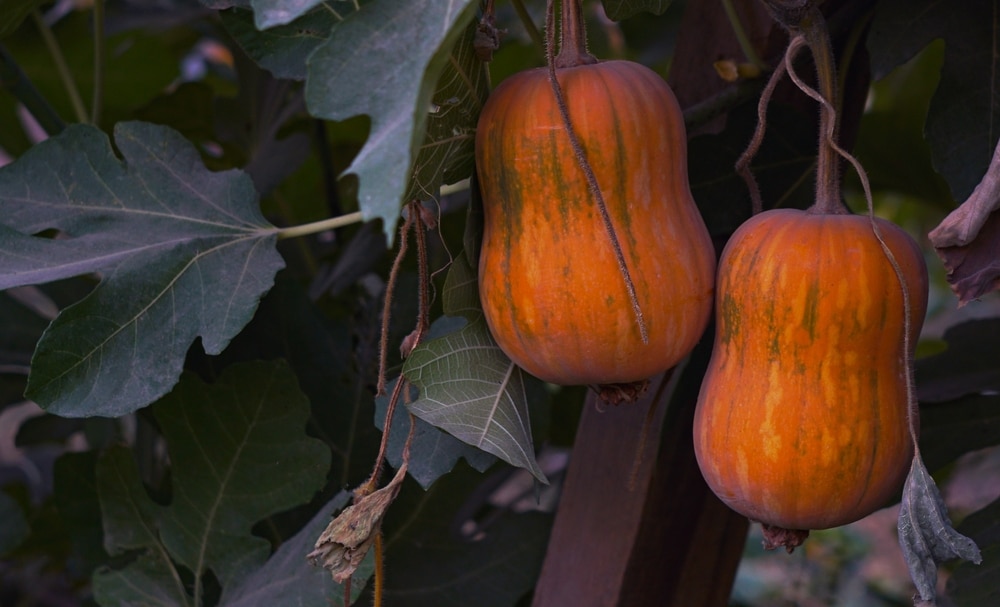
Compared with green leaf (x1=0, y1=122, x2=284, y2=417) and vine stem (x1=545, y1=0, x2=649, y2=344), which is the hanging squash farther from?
green leaf (x1=0, y1=122, x2=284, y2=417)

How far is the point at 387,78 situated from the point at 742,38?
353 millimetres

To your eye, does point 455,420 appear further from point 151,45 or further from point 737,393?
point 151,45

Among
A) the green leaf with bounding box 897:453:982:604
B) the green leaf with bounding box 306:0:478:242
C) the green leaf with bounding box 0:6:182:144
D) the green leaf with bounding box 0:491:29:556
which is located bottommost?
the green leaf with bounding box 0:491:29:556

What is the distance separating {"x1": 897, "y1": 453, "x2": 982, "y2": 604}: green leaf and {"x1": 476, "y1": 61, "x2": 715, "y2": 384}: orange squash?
0.14 metres

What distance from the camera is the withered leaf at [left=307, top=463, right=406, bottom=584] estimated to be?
0.59 meters

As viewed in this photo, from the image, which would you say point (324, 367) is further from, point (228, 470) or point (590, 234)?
point (590, 234)

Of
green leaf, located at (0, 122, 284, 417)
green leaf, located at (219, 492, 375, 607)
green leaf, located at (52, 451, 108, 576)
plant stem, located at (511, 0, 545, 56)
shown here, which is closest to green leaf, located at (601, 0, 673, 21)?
plant stem, located at (511, 0, 545, 56)

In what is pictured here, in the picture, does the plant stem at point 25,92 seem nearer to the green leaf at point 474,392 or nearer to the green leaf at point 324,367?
the green leaf at point 324,367

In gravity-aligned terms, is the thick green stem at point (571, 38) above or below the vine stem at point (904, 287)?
above

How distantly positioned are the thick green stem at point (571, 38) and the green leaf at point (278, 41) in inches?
6.2

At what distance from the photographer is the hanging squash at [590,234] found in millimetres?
534

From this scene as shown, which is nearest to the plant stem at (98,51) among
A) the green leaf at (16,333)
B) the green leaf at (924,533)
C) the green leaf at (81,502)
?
the green leaf at (16,333)

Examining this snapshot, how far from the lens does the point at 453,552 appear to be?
972 mm

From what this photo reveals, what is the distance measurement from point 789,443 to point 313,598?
1.26 ft
